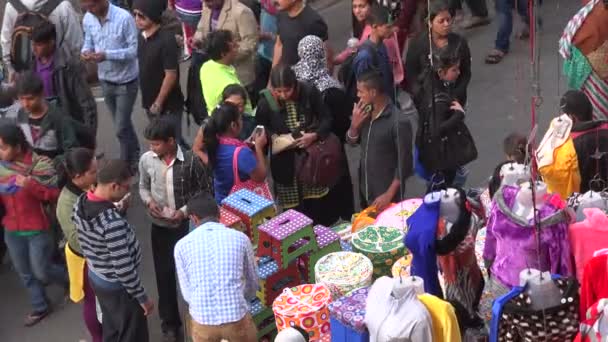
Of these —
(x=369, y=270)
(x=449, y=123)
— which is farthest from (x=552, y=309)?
(x=449, y=123)

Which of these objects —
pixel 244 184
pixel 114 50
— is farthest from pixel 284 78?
pixel 114 50

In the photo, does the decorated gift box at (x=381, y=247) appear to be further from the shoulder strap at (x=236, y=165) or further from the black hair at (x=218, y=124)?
the black hair at (x=218, y=124)

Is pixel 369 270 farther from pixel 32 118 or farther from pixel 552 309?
pixel 32 118

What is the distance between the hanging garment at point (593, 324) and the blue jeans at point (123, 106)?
188 inches

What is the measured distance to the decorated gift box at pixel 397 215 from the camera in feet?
18.0

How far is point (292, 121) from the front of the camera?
20.9ft

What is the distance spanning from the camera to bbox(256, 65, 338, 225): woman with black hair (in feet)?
20.6

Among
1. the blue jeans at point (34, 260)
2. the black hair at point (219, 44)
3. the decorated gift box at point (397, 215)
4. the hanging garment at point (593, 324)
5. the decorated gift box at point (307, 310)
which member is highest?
the black hair at point (219, 44)

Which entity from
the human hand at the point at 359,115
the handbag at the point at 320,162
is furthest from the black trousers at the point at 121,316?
the human hand at the point at 359,115

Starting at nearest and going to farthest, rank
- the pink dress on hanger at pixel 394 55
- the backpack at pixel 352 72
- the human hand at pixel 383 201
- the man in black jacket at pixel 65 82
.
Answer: the human hand at pixel 383 201 → the backpack at pixel 352 72 → the pink dress on hanger at pixel 394 55 → the man in black jacket at pixel 65 82

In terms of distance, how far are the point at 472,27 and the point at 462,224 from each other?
21.1 feet

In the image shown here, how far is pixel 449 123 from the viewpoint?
244 inches

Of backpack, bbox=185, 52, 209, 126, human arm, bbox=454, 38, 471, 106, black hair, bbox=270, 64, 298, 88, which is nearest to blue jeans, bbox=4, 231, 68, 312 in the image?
backpack, bbox=185, 52, 209, 126

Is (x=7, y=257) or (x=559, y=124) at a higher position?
(x=559, y=124)
